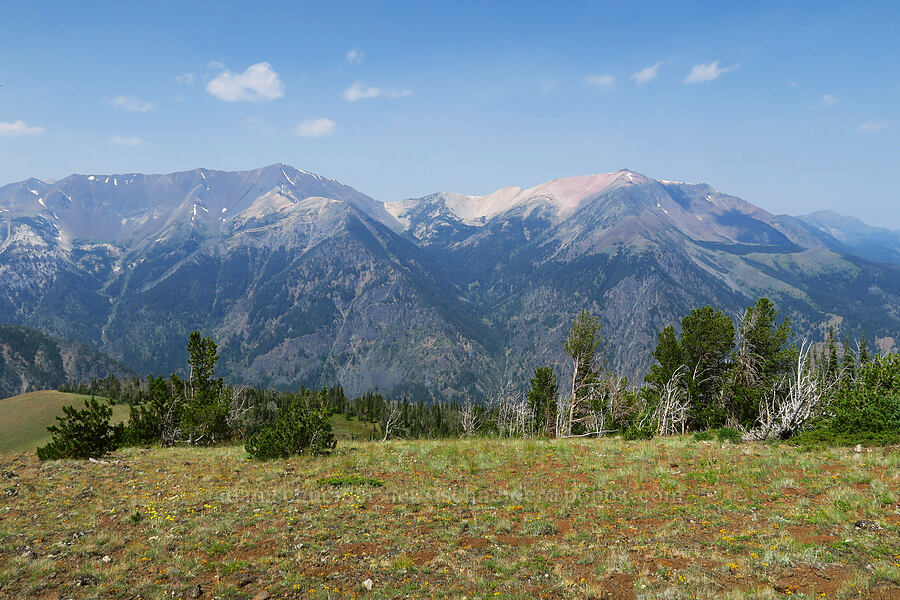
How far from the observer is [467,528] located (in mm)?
14297

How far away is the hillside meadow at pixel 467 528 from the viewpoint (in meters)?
10.3

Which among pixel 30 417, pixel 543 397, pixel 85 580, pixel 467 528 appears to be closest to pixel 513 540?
pixel 467 528

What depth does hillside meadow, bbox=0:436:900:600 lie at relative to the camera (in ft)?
33.8

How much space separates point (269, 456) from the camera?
2522 centimetres

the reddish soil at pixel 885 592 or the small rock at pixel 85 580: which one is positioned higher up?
the reddish soil at pixel 885 592

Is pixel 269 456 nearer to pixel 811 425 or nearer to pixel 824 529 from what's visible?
pixel 824 529

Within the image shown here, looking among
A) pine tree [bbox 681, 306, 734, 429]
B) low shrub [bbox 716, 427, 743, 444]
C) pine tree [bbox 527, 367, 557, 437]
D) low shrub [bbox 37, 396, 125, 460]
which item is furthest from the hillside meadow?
pine tree [bbox 527, 367, 557, 437]

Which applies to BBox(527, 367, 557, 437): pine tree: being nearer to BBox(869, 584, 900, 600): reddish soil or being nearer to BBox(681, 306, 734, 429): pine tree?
BBox(681, 306, 734, 429): pine tree

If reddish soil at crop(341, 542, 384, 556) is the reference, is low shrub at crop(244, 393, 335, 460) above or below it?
below

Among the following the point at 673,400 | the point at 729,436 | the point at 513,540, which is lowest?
the point at 673,400

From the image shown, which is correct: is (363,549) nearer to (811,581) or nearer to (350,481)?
(350,481)

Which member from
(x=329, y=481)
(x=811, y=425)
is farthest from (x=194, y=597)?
(x=811, y=425)

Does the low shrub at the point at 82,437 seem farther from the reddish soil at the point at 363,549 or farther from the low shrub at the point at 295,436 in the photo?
the reddish soil at the point at 363,549

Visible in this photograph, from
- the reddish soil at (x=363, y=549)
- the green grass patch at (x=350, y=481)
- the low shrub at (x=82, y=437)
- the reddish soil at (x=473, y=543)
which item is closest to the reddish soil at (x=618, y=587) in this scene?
the reddish soil at (x=473, y=543)
